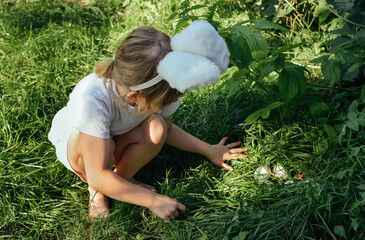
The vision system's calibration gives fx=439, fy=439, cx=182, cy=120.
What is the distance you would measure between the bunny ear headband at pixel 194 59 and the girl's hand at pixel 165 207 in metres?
0.53

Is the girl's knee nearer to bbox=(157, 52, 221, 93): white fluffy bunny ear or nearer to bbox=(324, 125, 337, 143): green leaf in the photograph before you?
bbox=(157, 52, 221, 93): white fluffy bunny ear

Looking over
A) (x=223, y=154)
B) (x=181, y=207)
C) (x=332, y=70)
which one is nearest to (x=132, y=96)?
(x=181, y=207)

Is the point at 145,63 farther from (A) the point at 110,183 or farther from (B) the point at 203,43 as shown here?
(A) the point at 110,183

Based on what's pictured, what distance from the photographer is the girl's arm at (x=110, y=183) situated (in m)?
1.70

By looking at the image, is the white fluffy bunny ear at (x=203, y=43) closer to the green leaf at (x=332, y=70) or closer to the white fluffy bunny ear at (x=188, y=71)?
the white fluffy bunny ear at (x=188, y=71)

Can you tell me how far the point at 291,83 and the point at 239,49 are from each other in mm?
325

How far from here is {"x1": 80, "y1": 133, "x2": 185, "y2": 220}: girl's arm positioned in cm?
170

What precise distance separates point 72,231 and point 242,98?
1.13m

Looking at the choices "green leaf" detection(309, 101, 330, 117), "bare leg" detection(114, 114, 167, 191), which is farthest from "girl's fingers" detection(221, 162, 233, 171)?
"green leaf" detection(309, 101, 330, 117)

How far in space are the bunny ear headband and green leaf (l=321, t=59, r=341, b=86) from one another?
0.59 metres

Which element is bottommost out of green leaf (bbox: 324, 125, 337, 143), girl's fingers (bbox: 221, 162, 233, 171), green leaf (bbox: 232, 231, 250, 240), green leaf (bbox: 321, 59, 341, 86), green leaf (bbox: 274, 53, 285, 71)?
girl's fingers (bbox: 221, 162, 233, 171)

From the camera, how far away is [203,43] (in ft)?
4.81

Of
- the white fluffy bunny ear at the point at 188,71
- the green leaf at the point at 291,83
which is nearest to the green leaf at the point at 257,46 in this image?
the green leaf at the point at 291,83

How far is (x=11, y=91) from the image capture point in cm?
255
